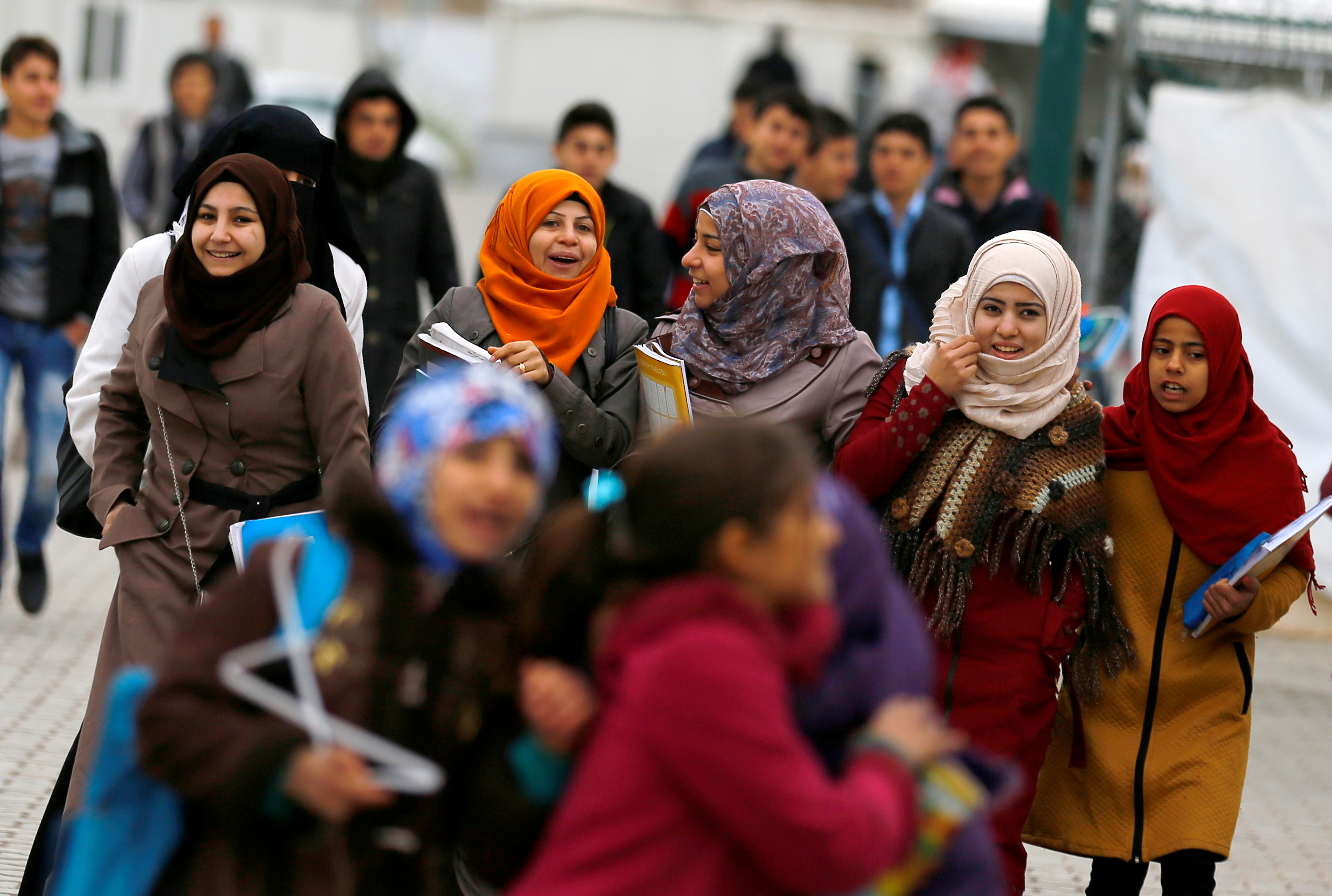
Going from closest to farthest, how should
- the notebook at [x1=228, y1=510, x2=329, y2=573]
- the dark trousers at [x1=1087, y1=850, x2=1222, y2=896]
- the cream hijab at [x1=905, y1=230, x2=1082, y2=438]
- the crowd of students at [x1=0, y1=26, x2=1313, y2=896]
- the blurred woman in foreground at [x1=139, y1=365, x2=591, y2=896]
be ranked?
the crowd of students at [x1=0, y1=26, x2=1313, y2=896] → the blurred woman in foreground at [x1=139, y1=365, x2=591, y2=896] → the notebook at [x1=228, y1=510, x2=329, y2=573] → the cream hijab at [x1=905, y1=230, x2=1082, y2=438] → the dark trousers at [x1=1087, y1=850, x2=1222, y2=896]

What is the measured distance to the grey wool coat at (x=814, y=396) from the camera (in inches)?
158

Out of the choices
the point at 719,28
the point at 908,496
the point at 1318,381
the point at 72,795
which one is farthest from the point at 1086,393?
the point at 719,28

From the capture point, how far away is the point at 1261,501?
3975 mm

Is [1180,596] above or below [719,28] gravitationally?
below

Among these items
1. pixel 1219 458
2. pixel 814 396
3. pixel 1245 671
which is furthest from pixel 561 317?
pixel 1245 671

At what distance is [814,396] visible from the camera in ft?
13.3

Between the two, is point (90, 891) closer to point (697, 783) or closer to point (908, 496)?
point (697, 783)

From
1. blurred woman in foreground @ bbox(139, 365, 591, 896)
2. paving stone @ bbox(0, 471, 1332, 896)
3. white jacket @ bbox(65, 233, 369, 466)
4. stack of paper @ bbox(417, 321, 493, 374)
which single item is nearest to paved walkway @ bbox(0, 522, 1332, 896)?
paving stone @ bbox(0, 471, 1332, 896)

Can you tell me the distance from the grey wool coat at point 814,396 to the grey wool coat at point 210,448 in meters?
0.80

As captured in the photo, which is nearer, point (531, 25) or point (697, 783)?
point (697, 783)

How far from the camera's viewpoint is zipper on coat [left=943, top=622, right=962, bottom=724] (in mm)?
3941

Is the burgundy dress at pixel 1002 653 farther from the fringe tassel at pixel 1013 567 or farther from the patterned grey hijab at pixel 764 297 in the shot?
the patterned grey hijab at pixel 764 297

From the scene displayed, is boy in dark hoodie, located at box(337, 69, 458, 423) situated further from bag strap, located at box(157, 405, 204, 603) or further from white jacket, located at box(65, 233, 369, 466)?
bag strap, located at box(157, 405, 204, 603)

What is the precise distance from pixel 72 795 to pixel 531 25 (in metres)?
16.0
